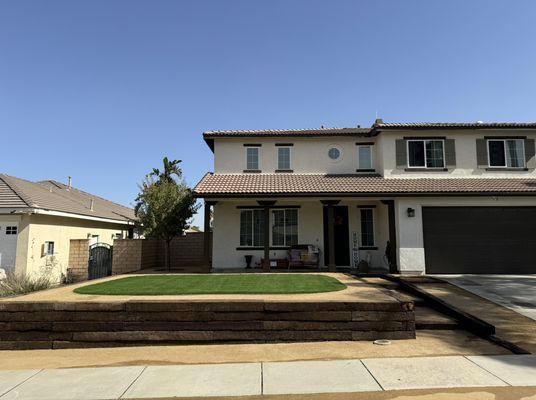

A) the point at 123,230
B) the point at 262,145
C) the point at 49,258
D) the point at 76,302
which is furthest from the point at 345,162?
the point at 123,230

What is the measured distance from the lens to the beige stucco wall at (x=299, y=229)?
1558 centimetres

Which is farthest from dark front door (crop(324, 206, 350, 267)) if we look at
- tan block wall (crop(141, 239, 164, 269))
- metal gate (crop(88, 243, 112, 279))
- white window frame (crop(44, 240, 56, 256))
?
white window frame (crop(44, 240, 56, 256))

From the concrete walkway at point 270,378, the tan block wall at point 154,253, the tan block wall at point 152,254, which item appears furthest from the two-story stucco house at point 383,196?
the concrete walkway at point 270,378

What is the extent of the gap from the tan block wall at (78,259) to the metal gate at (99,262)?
0.80ft

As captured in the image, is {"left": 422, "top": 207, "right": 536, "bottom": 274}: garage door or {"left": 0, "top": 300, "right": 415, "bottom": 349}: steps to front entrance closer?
{"left": 0, "top": 300, "right": 415, "bottom": 349}: steps to front entrance

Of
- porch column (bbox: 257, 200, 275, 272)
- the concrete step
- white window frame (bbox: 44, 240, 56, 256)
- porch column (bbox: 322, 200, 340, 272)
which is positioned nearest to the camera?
the concrete step

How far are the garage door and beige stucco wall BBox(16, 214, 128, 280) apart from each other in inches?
611

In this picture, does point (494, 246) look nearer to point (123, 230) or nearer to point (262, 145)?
point (262, 145)

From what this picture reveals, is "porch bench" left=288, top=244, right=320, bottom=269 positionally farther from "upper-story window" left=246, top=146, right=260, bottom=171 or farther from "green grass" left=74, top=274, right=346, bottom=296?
"upper-story window" left=246, top=146, right=260, bottom=171

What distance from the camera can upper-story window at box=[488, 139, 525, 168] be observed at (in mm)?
15805

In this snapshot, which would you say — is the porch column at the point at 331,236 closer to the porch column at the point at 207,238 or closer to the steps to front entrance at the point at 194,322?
the porch column at the point at 207,238

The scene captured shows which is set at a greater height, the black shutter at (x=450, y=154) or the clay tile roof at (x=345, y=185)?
the black shutter at (x=450, y=154)

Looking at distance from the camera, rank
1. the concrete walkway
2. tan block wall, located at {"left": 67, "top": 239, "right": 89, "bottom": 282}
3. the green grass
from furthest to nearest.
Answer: tan block wall, located at {"left": 67, "top": 239, "right": 89, "bottom": 282} → the green grass → the concrete walkway

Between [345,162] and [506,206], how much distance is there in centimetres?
660
